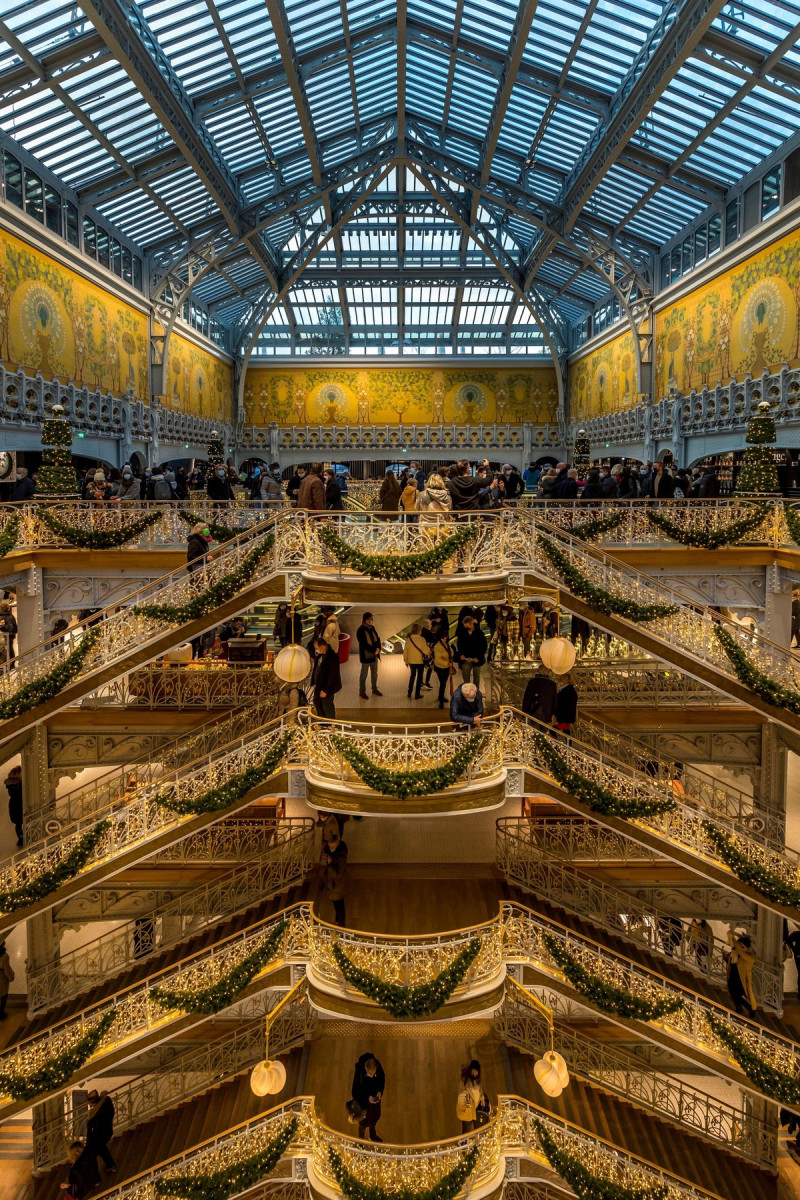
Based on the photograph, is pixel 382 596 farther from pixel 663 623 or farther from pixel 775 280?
pixel 775 280

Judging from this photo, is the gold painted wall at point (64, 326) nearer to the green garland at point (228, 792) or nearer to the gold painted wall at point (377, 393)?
the green garland at point (228, 792)

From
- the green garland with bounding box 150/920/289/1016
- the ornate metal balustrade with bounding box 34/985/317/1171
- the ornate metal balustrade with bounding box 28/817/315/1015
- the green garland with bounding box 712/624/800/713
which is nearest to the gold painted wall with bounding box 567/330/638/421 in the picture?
the green garland with bounding box 712/624/800/713

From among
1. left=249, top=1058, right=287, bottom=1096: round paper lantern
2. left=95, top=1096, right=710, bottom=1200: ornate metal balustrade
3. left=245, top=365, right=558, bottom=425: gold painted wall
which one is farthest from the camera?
left=245, top=365, right=558, bottom=425: gold painted wall

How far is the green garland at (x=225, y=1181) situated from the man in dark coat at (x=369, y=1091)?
1.37 metres

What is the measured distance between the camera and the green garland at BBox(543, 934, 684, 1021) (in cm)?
1223

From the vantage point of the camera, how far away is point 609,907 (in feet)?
51.7

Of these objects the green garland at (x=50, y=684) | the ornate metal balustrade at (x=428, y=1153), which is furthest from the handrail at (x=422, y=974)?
the green garland at (x=50, y=684)

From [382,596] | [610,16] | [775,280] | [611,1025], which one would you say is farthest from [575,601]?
[610,16]

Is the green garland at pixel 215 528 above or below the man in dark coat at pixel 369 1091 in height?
above

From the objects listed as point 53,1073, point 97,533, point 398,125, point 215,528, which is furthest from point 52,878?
point 398,125

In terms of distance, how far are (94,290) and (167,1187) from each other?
2252 centimetres

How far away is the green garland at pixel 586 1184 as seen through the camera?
11.6m

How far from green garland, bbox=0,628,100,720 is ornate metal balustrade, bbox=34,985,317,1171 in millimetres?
6903

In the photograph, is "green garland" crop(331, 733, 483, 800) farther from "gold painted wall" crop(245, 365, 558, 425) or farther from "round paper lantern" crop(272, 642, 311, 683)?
"gold painted wall" crop(245, 365, 558, 425)
